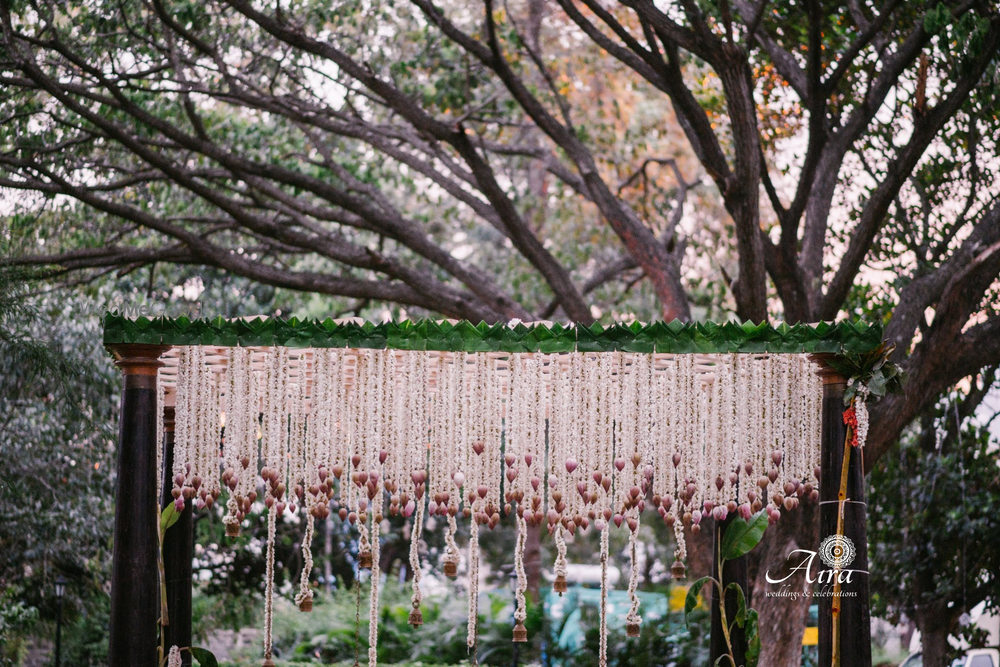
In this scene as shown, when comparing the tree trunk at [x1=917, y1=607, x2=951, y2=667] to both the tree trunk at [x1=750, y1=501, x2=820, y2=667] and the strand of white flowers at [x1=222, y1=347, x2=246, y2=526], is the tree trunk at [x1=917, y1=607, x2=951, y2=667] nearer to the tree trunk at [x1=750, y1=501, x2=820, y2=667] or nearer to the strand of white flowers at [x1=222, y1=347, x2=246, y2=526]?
the tree trunk at [x1=750, y1=501, x2=820, y2=667]

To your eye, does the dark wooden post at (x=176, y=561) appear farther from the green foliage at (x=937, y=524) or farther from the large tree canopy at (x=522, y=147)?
the green foliage at (x=937, y=524)

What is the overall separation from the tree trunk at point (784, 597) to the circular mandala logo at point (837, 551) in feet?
8.95

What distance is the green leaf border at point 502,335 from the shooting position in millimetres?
4387

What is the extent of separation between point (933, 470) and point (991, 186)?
2.71 meters

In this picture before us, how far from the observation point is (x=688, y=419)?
187 inches

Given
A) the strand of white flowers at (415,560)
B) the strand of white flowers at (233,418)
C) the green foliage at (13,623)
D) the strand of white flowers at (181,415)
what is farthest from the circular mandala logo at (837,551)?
the green foliage at (13,623)

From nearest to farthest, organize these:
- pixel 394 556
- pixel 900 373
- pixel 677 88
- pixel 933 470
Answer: pixel 900 373, pixel 677 88, pixel 933 470, pixel 394 556

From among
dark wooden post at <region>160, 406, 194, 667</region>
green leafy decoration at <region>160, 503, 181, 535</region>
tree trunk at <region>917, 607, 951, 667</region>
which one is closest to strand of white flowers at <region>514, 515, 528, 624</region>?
green leafy decoration at <region>160, 503, 181, 535</region>

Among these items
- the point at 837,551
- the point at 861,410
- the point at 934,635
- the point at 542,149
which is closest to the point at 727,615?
the point at 837,551

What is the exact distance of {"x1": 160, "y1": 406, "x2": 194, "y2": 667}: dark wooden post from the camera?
5.41 meters

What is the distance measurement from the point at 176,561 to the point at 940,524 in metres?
6.92

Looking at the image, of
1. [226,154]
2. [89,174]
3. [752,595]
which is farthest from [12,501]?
[752,595]

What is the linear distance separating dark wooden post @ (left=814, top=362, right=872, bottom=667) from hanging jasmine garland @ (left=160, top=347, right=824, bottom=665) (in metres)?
0.25

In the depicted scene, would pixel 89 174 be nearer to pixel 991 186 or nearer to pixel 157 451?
pixel 157 451
